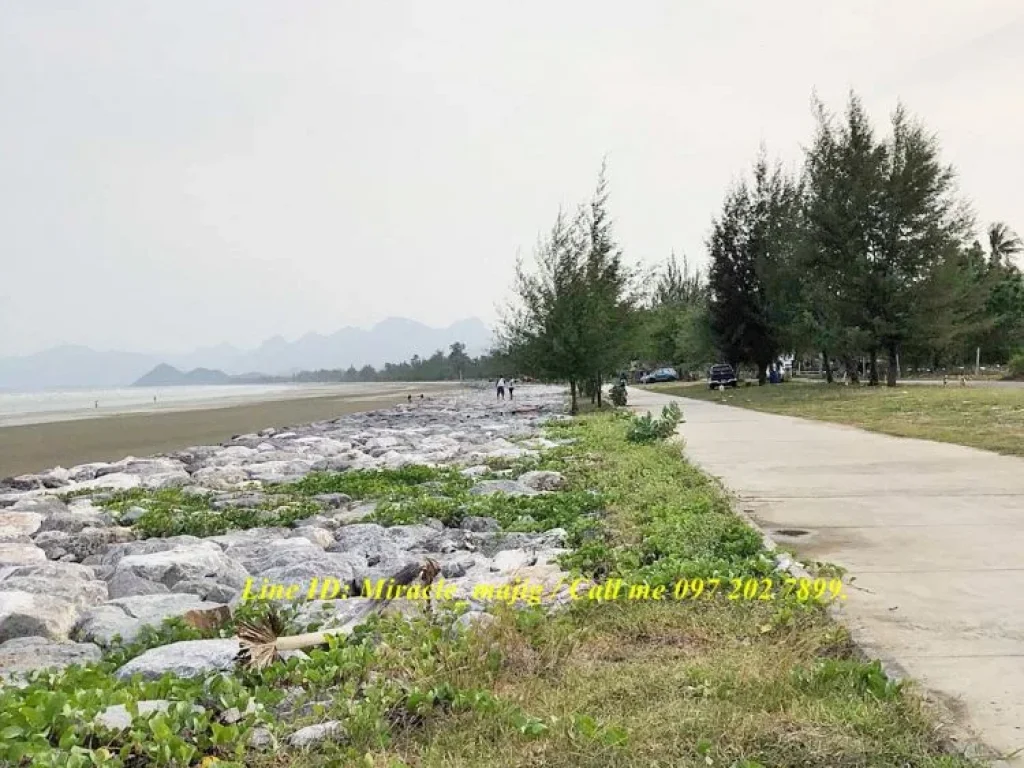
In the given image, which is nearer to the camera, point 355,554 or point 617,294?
point 355,554

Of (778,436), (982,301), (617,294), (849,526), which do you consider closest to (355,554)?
(849,526)

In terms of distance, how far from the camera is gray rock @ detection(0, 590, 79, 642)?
437cm

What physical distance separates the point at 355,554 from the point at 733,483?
425 cm

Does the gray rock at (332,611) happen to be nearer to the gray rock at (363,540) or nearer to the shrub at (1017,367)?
the gray rock at (363,540)

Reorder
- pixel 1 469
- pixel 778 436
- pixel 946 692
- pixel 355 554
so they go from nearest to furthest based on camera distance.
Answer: pixel 946 692 → pixel 355 554 → pixel 778 436 → pixel 1 469

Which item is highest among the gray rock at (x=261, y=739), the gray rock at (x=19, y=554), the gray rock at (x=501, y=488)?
the gray rock at (x=501, y=488)

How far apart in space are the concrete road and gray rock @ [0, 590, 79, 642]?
13.5 ft

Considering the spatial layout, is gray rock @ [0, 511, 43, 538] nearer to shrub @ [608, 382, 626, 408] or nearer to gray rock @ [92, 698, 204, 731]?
gray rock @ [92, 698, 204, 731]

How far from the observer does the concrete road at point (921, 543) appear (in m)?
3.36

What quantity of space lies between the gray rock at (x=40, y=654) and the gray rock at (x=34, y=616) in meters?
0.12

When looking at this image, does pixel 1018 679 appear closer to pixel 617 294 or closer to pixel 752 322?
pixel 617 294

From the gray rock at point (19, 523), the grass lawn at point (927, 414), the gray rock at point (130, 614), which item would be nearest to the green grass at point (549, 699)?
the gray rock at point (130, 614)

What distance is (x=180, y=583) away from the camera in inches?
212

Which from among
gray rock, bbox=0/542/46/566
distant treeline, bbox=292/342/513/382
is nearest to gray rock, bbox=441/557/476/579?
gray rock, bbox=0/542/46/566
